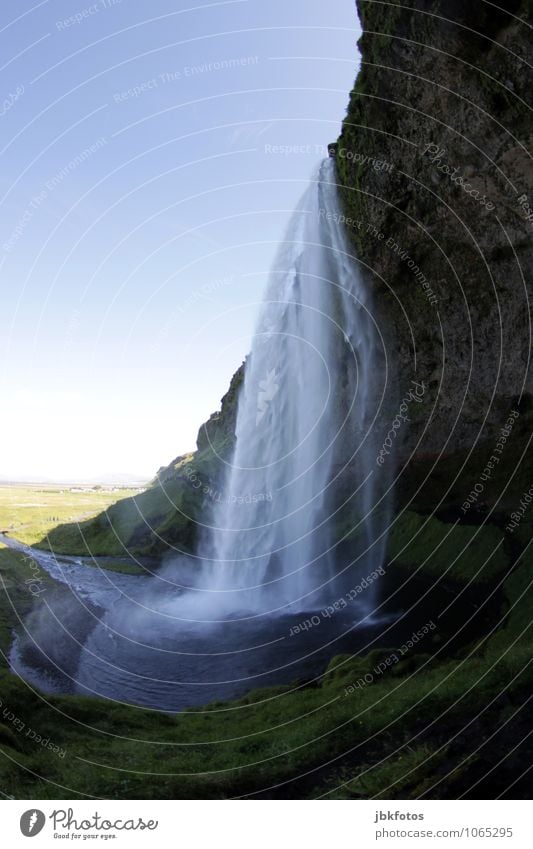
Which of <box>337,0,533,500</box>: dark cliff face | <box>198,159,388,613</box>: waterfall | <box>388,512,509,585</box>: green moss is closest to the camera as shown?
<box>337,0,533,500</box>: dark cliff face

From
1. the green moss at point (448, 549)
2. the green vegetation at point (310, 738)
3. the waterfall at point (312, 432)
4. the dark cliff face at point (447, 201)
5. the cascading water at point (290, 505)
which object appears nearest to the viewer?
the green vegetation at point (310, 738)

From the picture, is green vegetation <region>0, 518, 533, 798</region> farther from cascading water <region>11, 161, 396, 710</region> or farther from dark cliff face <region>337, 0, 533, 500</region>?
dark cliff face <region>337, 0, 533, 500</region>

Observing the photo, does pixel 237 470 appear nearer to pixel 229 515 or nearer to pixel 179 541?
pixel 229 515

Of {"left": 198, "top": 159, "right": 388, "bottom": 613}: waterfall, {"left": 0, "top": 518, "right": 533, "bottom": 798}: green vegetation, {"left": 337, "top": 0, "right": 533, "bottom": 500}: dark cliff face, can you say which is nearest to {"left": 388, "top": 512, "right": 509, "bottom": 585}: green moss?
{"left": 198, "top": 159, "right": 388, "bottom": 613}: waterfall

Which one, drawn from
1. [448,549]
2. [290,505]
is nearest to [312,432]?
[290,505]

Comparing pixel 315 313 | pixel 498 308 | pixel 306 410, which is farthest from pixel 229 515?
pixel 498 308

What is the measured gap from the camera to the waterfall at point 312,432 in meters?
37.0

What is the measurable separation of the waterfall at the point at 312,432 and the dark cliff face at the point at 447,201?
3006 millimetres

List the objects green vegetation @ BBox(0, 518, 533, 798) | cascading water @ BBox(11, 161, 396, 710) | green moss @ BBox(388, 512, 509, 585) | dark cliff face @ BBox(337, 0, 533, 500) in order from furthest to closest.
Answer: cascading water @ BBox(11, 161, 396, 710)
green moss @ BBox(388, 512, 509, 585)
dark cliff face @ BBox(337, 0, 533, 500)
green vegetation @ BBox(0, 518, 533, 798)

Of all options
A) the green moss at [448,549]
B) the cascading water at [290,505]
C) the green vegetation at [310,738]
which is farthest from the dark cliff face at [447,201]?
the green vegetation at [310,738]

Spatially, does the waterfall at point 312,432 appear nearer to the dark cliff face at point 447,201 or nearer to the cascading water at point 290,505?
the cascading water at point 290,505

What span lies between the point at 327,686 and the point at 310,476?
22064mm

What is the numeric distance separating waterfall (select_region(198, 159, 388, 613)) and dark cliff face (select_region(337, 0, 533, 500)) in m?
3.01

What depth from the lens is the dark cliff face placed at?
20.4m
